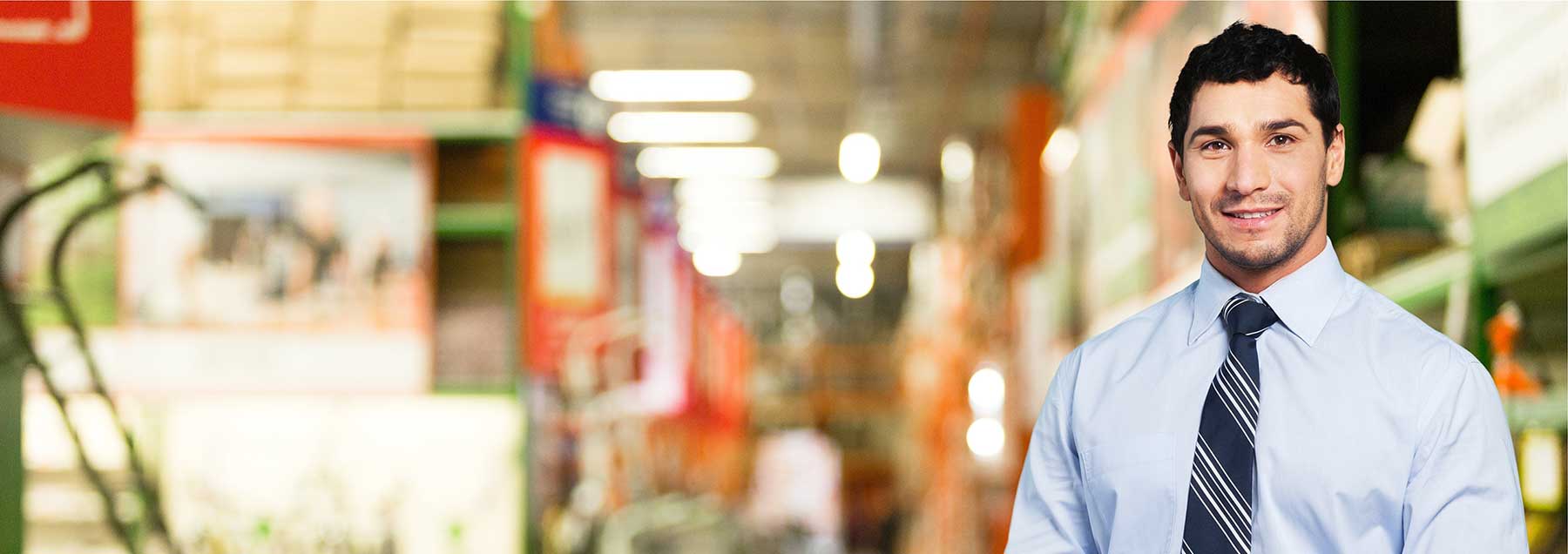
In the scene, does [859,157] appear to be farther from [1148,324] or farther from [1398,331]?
[1398,331]

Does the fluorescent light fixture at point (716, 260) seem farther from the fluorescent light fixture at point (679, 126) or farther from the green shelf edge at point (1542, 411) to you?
the green shelf edge at point (1542, 411)

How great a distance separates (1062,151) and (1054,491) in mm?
5580

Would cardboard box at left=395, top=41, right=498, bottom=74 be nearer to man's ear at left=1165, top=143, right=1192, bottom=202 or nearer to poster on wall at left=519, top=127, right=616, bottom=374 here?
poster on wall at left=519, top=127, right=616, bottom=374

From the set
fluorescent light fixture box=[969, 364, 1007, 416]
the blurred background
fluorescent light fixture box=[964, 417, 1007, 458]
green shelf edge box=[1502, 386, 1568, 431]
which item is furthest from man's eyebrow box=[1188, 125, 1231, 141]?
fluorescent light fixture box=[964, 417, 1007, 458]

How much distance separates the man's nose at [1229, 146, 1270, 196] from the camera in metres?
1.31

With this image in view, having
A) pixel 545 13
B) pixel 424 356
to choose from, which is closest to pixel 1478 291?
pixel 424 356

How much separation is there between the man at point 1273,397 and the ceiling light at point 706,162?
1700 cm

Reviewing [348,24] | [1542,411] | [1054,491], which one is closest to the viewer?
[1054,491]

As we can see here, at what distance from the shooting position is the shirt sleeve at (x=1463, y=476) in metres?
1.24

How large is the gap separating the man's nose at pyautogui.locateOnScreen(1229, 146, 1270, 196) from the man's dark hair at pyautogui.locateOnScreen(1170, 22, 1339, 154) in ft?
0.21

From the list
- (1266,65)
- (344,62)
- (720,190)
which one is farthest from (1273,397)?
(720,190)

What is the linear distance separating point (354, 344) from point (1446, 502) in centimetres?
456

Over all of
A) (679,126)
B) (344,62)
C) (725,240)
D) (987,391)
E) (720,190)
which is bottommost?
(987,391)

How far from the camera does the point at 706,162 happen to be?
19250mm
